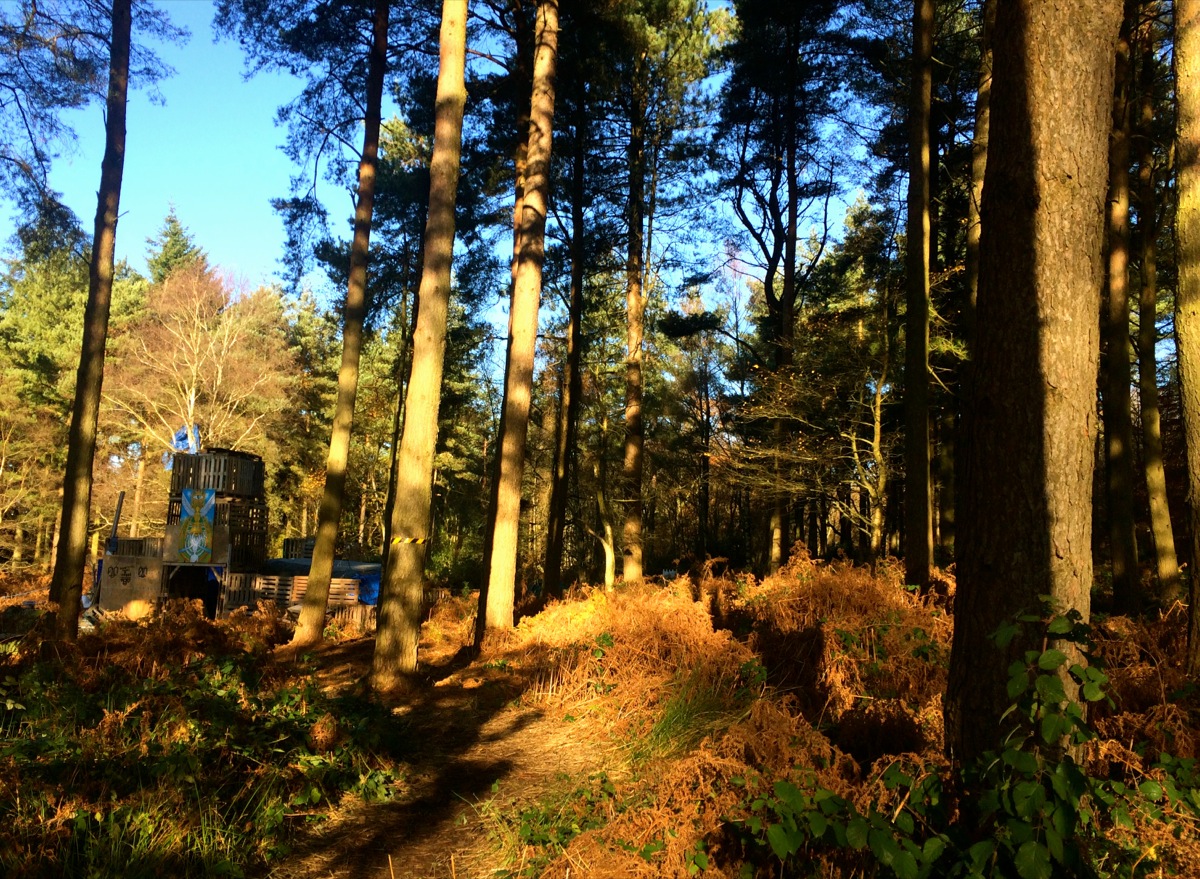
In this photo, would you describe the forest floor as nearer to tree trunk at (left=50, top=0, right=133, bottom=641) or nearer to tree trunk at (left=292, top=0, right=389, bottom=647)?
tree trunk at (left=50, top=0, right=133, bottom=641)

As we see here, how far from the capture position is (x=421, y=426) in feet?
26.4

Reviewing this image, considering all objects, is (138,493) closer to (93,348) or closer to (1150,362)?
(93,348)

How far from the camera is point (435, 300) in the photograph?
8.31m

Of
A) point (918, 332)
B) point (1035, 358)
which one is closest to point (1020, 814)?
point (1035, 358)

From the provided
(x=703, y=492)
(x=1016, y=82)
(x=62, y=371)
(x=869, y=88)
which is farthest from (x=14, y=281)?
(x=1016, y=82)

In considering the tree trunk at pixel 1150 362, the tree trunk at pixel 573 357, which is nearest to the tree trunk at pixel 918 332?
the tree trunk at pixel 1150 362

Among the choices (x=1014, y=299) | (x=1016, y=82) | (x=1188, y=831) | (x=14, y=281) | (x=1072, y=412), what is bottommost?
(x=1188, y=831)

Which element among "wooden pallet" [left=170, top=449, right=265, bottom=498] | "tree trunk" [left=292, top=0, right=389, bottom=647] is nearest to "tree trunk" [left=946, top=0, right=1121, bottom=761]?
"tree trunk" [left=292, top=0, right=389, bottom=647]

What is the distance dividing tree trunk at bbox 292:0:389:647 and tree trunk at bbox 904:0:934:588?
26.6 ft

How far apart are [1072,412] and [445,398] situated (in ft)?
94.4

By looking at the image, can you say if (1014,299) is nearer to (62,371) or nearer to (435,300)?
(435,300)

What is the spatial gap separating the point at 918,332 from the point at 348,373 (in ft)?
27.9

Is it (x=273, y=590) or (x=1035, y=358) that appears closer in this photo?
(x=1035, y=358)

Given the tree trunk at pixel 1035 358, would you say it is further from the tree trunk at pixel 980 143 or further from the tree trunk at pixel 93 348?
the tree trunk at pixel 93 348
